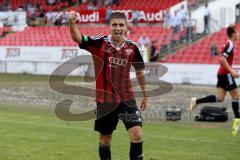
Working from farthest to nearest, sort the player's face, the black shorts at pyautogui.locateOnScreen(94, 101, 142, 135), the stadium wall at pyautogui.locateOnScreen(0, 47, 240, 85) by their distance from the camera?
the stadium wall at pyautogui.locateOnScreen(0, 47, 240, 85)
the black shorts at pyautogui.locateOnScreen(94, 101, 142, 135)
the player's face

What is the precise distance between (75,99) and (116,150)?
9.58m

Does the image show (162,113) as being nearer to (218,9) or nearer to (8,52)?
(218,9)

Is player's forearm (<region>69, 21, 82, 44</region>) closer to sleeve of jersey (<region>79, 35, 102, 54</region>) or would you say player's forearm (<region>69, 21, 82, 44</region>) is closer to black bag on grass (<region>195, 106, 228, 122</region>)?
sleeve of jersey (<region>79, 35, 102, 54</region>)

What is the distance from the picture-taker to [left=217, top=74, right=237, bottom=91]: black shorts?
12641 millimetres

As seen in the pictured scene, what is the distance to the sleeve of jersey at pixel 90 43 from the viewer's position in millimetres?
7398

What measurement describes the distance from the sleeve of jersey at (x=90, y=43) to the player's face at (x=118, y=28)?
0.23 metres

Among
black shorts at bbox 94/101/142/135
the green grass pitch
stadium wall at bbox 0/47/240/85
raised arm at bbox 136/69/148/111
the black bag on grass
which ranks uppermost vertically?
stadium wall at bbox 0/47/240/85

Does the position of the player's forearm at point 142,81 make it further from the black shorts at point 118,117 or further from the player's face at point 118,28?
the player's face at point 118,28

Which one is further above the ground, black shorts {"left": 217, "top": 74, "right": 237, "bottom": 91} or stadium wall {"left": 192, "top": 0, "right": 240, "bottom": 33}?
stadium wall {"left": 192, "top": 0, "right": 240, "bottom": 33}

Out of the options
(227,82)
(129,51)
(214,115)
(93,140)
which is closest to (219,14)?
(214,115)

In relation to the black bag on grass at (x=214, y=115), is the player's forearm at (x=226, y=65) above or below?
above

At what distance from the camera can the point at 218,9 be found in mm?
32344

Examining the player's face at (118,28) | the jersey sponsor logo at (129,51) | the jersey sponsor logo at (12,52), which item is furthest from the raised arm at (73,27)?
the jersey sponsor logo at (12,52)

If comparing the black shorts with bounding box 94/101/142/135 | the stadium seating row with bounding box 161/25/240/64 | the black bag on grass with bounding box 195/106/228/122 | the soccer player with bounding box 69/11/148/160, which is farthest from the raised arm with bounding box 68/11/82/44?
the stadium seating row with bounding box 161/25/240/64
